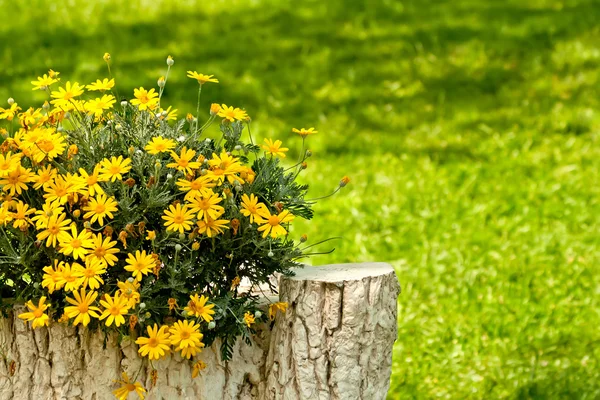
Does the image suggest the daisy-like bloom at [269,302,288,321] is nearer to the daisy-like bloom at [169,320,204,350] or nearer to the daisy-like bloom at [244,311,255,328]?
the daisy-like bloom at [244,311,255,328]

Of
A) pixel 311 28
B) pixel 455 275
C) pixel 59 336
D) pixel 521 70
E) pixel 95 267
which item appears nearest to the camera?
pixel 95 267

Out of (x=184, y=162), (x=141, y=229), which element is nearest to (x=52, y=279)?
(x=141, y=229)

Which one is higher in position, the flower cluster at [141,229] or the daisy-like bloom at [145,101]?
the daisy-like bloom at [145,101]

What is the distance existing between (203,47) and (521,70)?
8.43 ft

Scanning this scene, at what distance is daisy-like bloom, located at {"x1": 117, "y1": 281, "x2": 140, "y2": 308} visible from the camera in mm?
2691

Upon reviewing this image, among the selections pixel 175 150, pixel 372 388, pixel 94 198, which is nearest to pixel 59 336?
pixel 94 198

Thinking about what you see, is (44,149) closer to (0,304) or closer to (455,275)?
(0,304)

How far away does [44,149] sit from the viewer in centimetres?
281

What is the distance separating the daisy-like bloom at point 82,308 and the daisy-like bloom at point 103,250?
0.10 meters

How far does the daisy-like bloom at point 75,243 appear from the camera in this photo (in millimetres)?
2682

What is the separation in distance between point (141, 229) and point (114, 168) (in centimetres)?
19

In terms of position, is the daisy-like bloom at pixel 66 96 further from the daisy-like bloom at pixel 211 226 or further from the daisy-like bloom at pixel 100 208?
the daisy-like bloom at pixel 211 226

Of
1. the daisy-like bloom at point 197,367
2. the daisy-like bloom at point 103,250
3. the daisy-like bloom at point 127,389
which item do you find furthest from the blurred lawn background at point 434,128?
the daisy-like bloom at point 103,250

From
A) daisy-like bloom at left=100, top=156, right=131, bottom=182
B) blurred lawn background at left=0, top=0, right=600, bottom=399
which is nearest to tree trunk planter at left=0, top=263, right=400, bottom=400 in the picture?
daisy-like bloom at left=100, top=156, right=131, bottom=182
